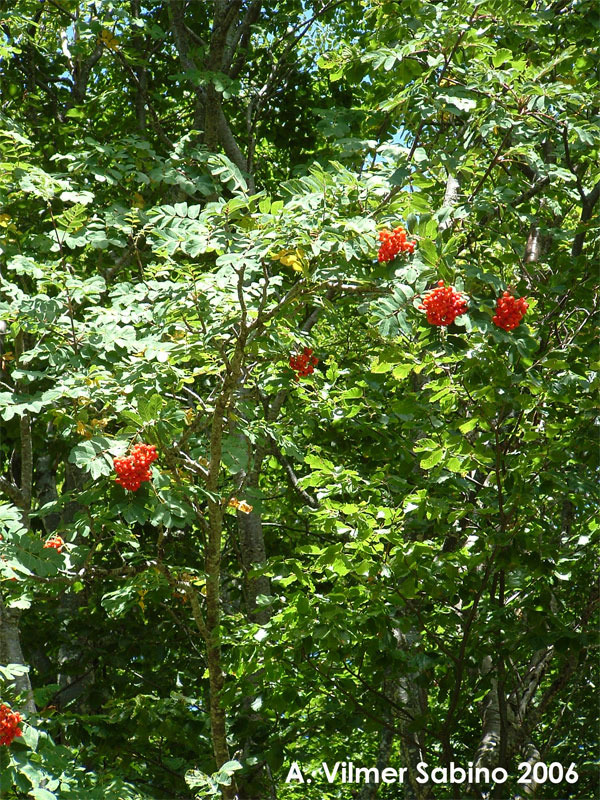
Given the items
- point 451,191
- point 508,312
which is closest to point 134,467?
point 508,312

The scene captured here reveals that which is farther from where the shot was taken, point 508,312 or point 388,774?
point 388,774

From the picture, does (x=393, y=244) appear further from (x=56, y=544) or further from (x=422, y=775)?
(x=422, y=775)

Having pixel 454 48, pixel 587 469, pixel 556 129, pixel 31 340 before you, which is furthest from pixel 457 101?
pixel 31 340

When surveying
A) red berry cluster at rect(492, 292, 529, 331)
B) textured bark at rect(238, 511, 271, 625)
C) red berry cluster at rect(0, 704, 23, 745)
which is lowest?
red berry cluster at rect(0, 704, 23, 745)

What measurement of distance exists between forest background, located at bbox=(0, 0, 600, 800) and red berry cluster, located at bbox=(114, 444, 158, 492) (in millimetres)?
12

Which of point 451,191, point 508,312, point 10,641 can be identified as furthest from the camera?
point 10,641

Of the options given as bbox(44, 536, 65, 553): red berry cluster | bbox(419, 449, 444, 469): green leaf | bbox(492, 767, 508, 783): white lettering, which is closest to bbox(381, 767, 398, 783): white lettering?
bbox(492, 767, 508, 783): white lettering

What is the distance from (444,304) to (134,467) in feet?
4.26

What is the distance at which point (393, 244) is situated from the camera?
3082mm

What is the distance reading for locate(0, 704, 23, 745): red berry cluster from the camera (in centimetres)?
354

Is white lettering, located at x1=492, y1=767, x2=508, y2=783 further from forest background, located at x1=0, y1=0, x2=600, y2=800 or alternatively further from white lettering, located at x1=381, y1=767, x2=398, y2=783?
white lettering, located at x1=381, y1=767, x2=398, y2=783

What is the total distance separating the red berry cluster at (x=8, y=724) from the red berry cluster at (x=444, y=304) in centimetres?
240

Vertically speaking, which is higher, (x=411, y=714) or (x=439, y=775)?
(x=411, y=714)

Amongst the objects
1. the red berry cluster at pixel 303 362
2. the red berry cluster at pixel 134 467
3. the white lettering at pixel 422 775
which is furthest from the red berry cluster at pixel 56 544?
the white lettering at pixel 422 775
